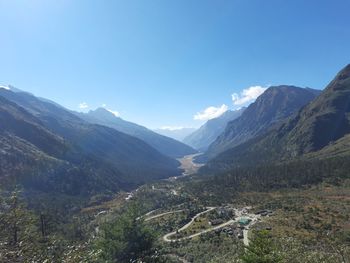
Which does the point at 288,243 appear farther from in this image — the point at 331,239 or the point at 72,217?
the point at 72,217

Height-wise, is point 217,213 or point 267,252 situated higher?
point 267,252

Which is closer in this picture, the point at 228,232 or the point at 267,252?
the point at 267,252

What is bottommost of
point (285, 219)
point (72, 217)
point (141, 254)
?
point (72, 217)

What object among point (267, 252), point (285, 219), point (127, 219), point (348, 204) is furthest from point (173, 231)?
point (267, 252)

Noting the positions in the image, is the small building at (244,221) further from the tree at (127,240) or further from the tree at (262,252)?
the tree at (262,252)

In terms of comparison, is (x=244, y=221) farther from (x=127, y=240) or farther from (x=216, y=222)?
(x=127, y=240)

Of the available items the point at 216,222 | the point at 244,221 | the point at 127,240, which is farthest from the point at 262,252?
the point at 216,222

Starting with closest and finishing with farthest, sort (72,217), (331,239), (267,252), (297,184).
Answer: (267,252)
(331,239)
(72,217)
(297,184)
